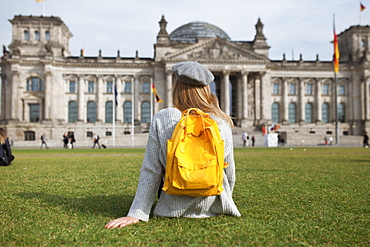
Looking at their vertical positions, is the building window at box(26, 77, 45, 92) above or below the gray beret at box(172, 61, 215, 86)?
above

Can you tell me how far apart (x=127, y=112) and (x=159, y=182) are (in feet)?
191

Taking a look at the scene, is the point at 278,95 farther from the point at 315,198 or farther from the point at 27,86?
the point at 315,198

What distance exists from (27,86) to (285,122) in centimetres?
4656

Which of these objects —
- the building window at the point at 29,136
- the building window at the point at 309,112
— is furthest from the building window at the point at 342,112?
the building window at the point at 29,136

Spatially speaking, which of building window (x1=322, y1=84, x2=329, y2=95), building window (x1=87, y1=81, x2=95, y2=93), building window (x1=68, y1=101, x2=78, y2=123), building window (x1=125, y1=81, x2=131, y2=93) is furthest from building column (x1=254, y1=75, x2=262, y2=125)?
building window (x1=68, y1=101, x2=78, y2=123)

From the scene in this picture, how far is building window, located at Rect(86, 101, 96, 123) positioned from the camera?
6075 cm

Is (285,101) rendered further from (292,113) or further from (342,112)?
(342,112)

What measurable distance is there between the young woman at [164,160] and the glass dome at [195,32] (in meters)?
66.4

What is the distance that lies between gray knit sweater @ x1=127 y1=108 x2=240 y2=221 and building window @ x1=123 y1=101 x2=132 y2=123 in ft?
190

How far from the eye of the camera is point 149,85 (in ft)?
202

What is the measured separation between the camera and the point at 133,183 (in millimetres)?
8094

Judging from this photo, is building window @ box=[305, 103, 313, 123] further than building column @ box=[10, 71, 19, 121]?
Yes

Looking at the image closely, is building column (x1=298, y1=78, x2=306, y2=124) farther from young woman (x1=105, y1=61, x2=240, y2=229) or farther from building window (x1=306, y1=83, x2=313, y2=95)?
young woman (x1=105, y1=61, x2=240, y2=229)

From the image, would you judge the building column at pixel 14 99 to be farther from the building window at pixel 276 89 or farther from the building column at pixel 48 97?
the building window at pixel 276 89
